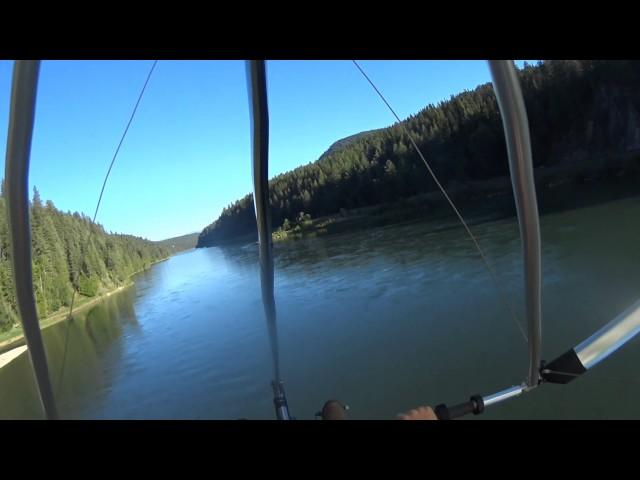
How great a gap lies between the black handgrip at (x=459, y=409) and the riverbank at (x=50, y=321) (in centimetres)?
1144

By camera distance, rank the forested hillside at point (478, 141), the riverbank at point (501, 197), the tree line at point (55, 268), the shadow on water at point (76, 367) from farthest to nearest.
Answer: the forested hillside at point (478, 141) → the tree line at point (55, 268) → the riverbank at point (501, 197) → the shadow on water at point (76, 367)

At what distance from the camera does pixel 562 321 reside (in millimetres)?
6266

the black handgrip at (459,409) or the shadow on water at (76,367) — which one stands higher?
the black handgrip at (459,409)

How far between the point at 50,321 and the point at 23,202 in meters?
23.2

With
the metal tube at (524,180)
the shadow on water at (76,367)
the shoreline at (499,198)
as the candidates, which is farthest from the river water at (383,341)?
the shoreline at (499,198)

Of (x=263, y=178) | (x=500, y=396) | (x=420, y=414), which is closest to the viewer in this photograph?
(x=420, y=414)

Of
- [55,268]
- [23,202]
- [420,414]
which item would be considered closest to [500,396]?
[420,414]

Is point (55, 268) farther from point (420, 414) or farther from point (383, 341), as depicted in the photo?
point (420, 414)

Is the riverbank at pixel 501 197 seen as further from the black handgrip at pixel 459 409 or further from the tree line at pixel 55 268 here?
the black handgrip at pixel 459 409

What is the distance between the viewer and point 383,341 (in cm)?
744

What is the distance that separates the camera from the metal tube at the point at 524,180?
1173mm

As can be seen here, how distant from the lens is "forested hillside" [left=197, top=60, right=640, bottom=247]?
26.6 metres

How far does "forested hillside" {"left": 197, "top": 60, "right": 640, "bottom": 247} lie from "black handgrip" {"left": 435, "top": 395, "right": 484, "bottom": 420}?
2838 cm
